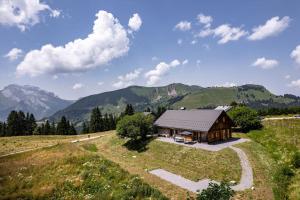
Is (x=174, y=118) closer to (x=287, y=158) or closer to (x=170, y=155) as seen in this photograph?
(x=170, y=155)

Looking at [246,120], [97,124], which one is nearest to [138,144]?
[246,120]

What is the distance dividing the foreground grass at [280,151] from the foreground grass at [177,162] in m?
4.84

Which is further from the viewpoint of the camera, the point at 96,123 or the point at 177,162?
the point at 96,123

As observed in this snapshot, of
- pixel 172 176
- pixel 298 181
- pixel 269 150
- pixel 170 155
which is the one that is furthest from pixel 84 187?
pixel 269 150

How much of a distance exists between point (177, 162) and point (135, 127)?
17.3 meters

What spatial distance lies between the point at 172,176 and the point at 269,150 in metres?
21.8

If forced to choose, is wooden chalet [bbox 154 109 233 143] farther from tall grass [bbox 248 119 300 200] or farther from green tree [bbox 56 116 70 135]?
green tree [bbox 56 116 70 135]

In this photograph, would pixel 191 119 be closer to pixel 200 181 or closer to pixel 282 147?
pixel 282 147

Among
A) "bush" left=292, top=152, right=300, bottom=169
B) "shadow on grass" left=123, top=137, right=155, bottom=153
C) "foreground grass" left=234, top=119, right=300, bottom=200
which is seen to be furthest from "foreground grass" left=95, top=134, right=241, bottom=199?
"bush" left=292, top=152, right=300, bottom=169

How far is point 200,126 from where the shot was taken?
5012cm

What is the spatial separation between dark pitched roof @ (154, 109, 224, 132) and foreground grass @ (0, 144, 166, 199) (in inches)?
891

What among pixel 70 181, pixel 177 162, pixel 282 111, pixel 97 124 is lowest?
pixel 177 162

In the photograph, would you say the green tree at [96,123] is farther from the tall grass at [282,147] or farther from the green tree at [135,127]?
the tall grass at [282,147]

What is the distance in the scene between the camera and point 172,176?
32.5 metres
